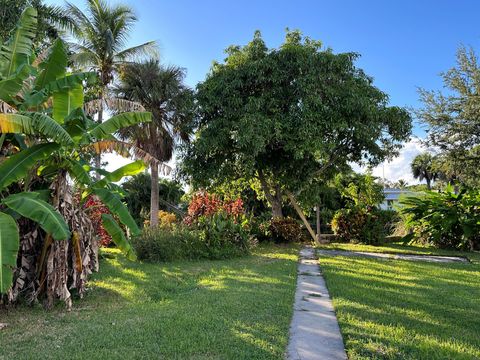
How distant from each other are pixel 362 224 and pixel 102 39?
15.0 meters

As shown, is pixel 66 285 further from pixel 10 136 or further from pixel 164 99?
pixel 164 99

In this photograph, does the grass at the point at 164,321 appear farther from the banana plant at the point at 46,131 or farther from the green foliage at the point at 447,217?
the green foliage at the point at 447,217

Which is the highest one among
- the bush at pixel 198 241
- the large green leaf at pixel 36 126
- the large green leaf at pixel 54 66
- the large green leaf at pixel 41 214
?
the large green leaf at pixel 54 66

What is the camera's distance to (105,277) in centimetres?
887

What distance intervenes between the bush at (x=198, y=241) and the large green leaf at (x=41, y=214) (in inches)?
239

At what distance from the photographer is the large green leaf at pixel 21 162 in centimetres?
564

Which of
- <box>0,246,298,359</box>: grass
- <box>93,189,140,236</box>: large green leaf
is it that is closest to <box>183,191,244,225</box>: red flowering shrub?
<box>0,246,298,359</box>: grass

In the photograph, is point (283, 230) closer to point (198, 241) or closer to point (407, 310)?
point (198, 241)

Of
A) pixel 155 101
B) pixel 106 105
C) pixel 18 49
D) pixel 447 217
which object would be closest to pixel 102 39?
pixel 155 101

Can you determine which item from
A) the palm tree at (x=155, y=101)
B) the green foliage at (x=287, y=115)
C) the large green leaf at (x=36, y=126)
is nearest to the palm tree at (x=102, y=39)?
the palm tree at (x=155, y=101)

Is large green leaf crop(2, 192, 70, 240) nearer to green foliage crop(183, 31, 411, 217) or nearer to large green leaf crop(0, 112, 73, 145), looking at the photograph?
large green leaf crop(0, 112, 73, 145)

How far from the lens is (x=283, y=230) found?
55.5 feet

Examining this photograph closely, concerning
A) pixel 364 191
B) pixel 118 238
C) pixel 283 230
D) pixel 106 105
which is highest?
pixel 106 105

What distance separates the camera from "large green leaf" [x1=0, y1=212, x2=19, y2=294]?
4.52 metres
